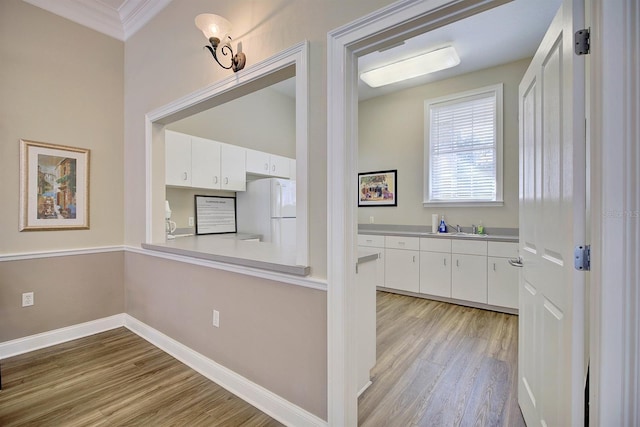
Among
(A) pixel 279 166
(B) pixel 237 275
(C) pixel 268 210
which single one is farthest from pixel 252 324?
(A) pixel 279 166

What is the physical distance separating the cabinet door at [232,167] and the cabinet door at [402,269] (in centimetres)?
240

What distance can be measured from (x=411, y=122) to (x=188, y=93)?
3460 mm

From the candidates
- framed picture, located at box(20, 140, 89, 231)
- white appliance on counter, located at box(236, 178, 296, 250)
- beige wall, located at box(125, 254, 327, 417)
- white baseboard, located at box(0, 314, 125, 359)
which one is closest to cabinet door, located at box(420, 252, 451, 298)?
white appliance on counter, located at box(236, 178, 296, 250)

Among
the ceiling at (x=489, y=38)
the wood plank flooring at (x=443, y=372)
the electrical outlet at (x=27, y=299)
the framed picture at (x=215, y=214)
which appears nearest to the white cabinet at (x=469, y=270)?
the wood plank flooring at (x=443, y=372)

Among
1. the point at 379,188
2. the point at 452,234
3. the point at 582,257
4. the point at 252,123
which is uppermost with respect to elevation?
→ the point at 252,123

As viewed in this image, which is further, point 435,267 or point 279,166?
point 279,166

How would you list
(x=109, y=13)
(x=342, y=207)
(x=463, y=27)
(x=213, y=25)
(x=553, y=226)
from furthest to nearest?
1. (x=463, y=27)
2. (x=109, y=13)
3. (x=213, y=25)
4. (x=342, y=207)
5. (x=553, y=226)

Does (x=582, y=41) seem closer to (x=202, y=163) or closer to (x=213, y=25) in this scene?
(x=213, y=25)

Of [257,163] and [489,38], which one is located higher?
[489,38]

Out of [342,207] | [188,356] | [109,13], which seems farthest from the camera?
[109,13]

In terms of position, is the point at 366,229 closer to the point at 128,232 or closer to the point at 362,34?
the point at 128,232

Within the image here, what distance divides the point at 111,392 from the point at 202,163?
2302 mm

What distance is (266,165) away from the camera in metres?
4.24

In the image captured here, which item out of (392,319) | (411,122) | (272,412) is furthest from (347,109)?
(411,122)
